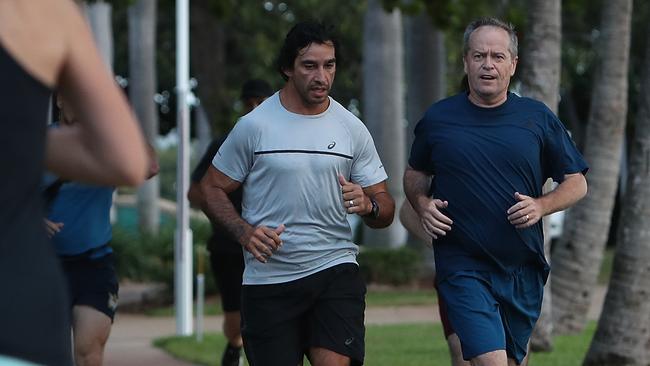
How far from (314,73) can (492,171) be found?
992 mm

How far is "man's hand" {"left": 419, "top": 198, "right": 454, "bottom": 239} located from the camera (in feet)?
21.7

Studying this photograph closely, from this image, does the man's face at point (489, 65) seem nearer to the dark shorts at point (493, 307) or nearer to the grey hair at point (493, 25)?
the grey hair at point (493, 25)

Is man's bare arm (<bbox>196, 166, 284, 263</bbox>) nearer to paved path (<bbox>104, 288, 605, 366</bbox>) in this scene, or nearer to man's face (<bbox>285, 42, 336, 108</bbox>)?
man's face (<bbox>285, 42, 336, 108</bbox>)

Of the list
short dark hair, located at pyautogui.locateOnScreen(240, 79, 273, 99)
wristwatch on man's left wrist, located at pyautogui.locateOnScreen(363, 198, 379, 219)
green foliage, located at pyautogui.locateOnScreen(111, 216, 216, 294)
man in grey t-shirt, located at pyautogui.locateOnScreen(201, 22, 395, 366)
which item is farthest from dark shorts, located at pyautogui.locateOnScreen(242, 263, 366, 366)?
green foliage, located at pyautogui.locateOnScreen(111, 216, 216, 294)

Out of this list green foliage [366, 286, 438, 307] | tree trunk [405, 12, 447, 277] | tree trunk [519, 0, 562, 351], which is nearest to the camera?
tree trunk [519, 0, 562, 351]

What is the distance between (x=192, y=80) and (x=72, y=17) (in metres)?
38.0

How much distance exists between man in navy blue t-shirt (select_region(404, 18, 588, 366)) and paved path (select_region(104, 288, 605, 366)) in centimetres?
631

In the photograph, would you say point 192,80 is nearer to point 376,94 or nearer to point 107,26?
point 107,26

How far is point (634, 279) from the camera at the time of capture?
1112cm

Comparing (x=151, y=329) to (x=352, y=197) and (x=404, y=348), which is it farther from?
(x=352, y=197)

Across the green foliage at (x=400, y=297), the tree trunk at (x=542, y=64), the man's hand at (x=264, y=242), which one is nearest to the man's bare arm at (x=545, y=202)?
the man's hand at (x=264, y=242)

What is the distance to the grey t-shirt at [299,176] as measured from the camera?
22.5 feet

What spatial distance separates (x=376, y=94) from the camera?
2352cm

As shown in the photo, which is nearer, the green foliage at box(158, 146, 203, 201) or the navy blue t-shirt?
the navy blue t-shirt
